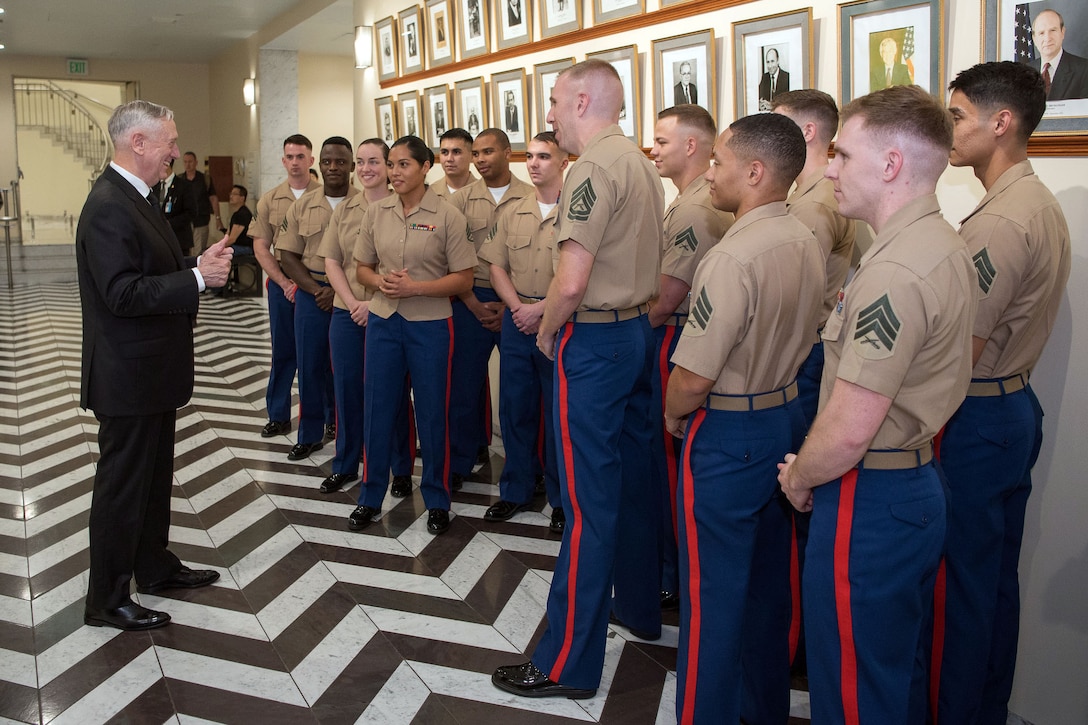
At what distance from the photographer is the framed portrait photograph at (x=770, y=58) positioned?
139 inches

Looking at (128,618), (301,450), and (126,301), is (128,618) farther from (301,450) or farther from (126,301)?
(301,450)

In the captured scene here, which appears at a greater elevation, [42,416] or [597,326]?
[597,326]

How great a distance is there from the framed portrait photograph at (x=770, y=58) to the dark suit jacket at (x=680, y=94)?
0.88ft

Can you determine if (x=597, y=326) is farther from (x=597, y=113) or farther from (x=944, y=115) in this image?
(x=944, y=115)

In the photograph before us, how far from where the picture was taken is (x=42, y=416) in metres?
6.22

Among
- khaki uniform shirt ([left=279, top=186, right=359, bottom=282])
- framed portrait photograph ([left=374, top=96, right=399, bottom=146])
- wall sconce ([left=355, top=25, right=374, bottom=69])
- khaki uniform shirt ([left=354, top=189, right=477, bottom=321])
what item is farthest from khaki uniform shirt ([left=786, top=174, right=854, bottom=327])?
wall sconce ([left=355, top=25, right=374, bottom=69])

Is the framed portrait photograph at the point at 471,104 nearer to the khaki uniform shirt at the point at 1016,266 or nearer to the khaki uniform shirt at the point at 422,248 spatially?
the khaki uniform shirt at the point at 422,248

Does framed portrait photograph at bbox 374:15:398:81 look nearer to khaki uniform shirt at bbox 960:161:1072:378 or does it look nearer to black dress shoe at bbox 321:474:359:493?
black dress shoe at bbox 321:474:359:493

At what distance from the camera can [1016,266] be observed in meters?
2.32

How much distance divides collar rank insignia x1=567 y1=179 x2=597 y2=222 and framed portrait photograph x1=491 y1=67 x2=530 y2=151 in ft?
10.0

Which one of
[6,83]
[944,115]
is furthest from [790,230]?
[6,83]

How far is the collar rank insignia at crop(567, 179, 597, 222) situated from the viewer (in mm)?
2650

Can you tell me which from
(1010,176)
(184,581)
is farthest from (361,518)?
(1010,176)

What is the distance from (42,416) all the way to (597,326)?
5070mm
